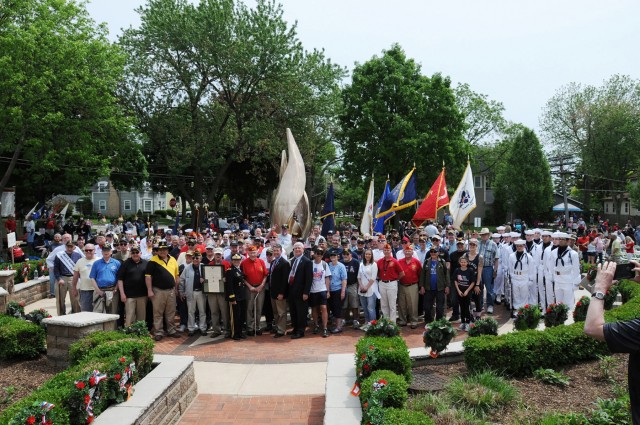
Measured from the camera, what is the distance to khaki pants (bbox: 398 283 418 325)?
1070cm

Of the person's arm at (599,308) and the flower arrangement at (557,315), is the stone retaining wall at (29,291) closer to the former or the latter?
the flower arrangement at (557,315)

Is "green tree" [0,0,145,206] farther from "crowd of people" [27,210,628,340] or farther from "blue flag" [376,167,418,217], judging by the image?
"blue flag" [376,167,418,217]

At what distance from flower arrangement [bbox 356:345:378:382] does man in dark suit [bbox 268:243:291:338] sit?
415cm

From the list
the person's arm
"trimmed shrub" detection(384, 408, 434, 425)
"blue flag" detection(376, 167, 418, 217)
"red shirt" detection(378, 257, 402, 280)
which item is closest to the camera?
the person's arm

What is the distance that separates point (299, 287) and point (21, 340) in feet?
15.3

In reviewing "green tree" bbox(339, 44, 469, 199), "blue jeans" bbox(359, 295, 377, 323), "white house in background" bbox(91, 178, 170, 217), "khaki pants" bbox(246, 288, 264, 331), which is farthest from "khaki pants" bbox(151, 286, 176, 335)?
"white house in background" bbox(91, 178, 170, 217)

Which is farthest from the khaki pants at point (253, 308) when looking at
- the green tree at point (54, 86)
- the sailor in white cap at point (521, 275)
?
the green tree at point (54, 86)

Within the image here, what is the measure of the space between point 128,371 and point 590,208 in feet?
204

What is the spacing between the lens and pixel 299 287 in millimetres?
10008

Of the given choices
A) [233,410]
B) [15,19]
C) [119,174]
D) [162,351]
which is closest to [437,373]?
[233,410]

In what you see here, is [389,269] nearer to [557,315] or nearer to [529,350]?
[557,315]

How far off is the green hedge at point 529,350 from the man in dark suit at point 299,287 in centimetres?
378

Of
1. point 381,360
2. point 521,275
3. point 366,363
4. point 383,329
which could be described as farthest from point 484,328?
point 521,275

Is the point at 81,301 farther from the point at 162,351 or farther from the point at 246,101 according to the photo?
the point at 246,101
